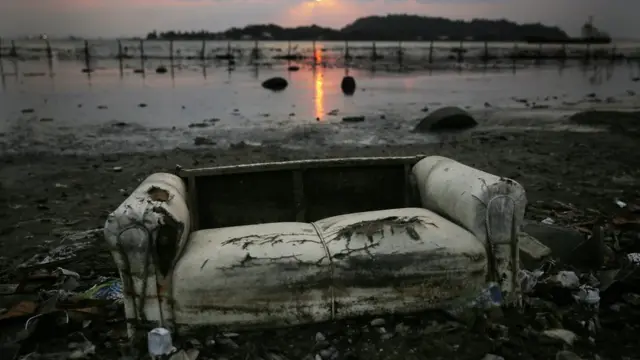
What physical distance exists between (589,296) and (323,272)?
1945 mm

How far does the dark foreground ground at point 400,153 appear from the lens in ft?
10.3

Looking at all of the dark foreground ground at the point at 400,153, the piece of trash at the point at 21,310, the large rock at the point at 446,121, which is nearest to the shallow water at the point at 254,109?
the large rock at the point at 446,121

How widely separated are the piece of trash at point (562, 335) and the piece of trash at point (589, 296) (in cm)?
49

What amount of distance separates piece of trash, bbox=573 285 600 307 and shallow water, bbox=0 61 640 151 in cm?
897

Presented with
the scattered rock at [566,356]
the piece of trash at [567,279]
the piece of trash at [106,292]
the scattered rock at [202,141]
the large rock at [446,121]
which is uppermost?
Result: the large rock at [446,121]

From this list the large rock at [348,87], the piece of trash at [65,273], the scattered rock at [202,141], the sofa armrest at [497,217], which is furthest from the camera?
the large rock at [348,87]

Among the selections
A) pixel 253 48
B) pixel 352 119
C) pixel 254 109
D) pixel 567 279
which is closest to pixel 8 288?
pixel 567 279

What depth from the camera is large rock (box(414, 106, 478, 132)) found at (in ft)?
46.5

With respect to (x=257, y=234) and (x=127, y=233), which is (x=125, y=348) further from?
(x=257, y=234)

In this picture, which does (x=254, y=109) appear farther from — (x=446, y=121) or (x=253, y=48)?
(x=253, y=48)

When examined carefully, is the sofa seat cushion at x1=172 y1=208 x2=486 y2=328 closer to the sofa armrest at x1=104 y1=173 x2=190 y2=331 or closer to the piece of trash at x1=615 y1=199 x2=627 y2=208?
the sofa armrest at x1=104 y1=173 x2=190 y2=331

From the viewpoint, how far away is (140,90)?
26.2m

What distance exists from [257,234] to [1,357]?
1.59 metres

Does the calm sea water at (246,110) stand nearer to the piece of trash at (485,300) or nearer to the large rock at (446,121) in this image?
the large rock at (446,121)
